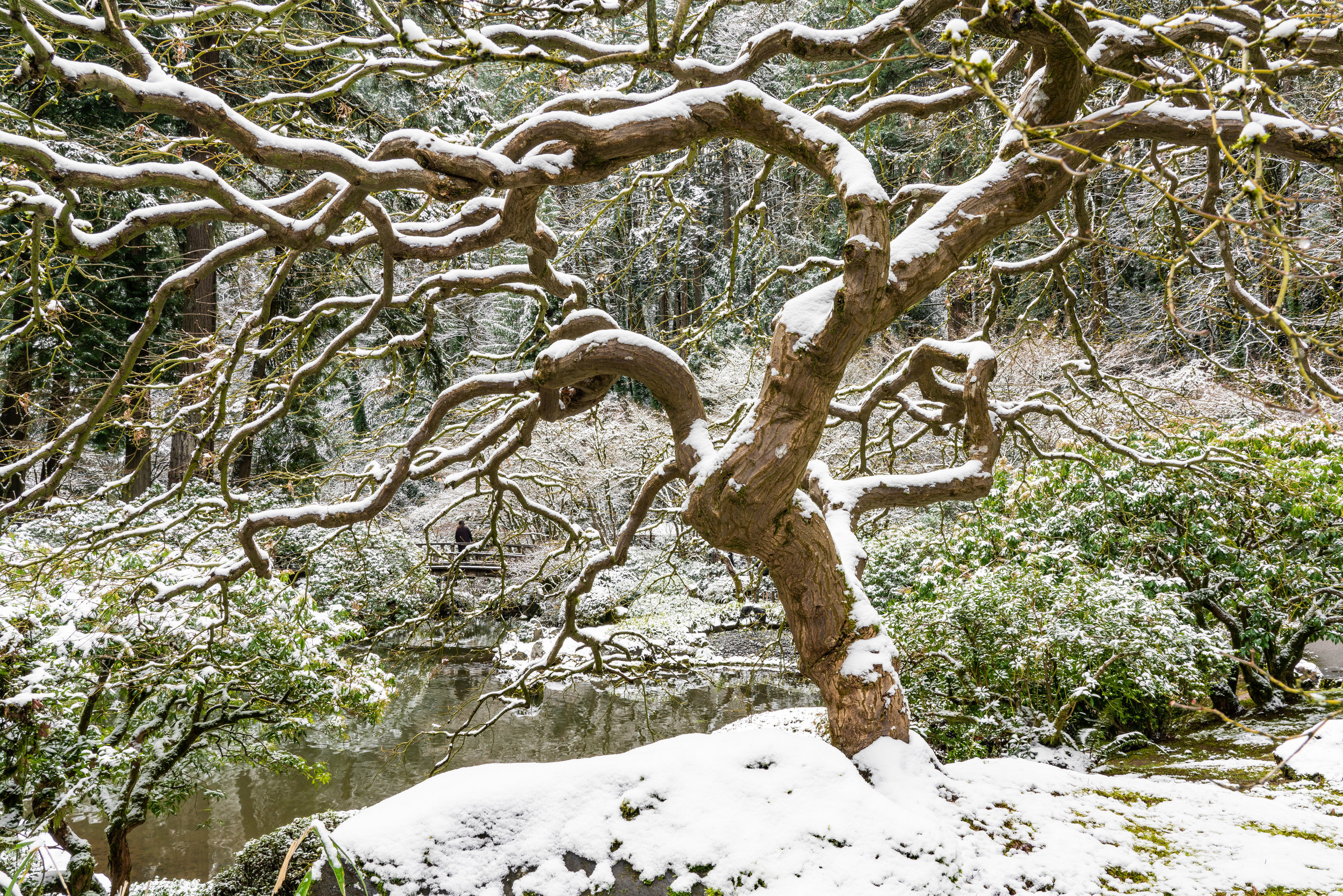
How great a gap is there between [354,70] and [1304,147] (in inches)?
156

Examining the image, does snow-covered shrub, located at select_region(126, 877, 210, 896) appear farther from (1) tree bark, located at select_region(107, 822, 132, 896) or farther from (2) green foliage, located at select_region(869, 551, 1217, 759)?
(2) green foliage, located at select_region(869, 551, 1217, 759)

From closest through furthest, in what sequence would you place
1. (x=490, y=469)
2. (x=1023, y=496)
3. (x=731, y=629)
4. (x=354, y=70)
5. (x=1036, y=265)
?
(x=354, y=70)
(x=490, y=469)
(x=1036, y=265)
(x=1023, y=496)
(x=731, y=629)

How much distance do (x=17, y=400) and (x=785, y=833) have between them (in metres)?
6.55

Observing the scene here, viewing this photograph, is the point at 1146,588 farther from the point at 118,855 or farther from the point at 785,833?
the point at 118,855

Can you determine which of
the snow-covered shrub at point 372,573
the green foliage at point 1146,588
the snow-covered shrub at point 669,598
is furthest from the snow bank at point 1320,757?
the snow-covered shrub at point 372,573

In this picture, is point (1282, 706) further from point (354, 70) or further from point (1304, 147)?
point (354, 70)

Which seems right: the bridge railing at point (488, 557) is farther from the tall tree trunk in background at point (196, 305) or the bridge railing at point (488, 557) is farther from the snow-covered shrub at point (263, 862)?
the snow-covered shrub at point (263, 862)

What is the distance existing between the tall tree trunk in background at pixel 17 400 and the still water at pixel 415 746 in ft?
9.26

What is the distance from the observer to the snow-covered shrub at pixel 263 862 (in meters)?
3.64

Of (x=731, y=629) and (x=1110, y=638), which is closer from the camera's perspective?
(x=1110, y=638)

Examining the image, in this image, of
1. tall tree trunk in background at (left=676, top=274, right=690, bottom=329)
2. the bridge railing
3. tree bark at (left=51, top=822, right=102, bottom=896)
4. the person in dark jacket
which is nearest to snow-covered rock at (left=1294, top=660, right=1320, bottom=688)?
the bridge railing

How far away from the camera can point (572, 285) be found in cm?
424

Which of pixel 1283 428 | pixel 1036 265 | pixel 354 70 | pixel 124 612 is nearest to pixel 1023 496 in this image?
pixel 1283 428

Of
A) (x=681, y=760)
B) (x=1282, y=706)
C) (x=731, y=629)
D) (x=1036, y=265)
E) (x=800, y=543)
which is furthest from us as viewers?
(x=731, y=629)
